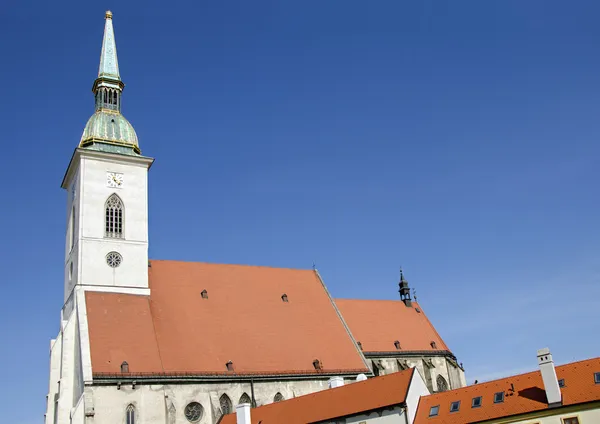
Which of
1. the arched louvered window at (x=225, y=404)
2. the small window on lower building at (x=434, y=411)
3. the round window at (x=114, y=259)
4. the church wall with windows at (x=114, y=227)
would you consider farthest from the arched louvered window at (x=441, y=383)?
the round window at (x=114, y=259)

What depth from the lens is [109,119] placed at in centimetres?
4825

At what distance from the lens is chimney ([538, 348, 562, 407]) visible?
2769 centimetres

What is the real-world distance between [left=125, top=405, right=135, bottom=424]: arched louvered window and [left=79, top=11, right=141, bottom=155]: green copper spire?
17483 millimetres

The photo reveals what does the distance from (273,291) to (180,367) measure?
11.5 m

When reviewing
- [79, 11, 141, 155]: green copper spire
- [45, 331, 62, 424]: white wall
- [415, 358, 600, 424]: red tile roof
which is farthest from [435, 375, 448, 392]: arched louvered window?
[79, 11, 141, 155]: green copper spire

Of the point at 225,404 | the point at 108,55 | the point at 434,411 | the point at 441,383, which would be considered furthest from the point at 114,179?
the point at 441,383

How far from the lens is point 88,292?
43.3m

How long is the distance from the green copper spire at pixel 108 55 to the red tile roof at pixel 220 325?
14.1 m

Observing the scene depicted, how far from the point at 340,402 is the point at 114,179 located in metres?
21.9

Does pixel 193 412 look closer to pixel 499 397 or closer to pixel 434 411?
pixel 434 411

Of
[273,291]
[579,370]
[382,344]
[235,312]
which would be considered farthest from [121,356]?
[579,370]

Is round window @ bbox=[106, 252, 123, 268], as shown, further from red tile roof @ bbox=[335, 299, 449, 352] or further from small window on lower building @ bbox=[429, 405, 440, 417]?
small window on lower building @ bbox=[429, 405, 440, 417]

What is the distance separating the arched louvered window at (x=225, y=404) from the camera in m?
42.0

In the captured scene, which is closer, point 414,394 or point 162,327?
point 414,394
